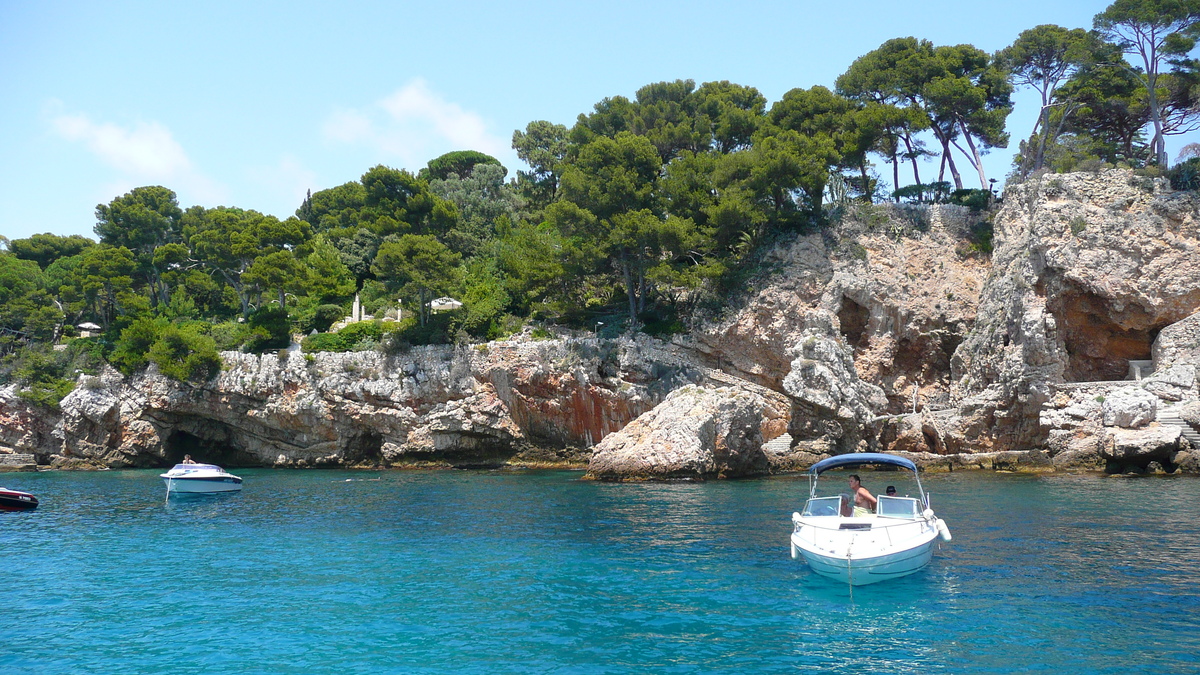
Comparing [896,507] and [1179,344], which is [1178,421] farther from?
[896,507]

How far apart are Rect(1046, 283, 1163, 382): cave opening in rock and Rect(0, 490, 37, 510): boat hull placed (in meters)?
41.4

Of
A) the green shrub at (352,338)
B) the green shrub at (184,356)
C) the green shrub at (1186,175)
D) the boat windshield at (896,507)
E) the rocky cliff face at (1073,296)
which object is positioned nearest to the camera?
the boat windshield at (896,507)

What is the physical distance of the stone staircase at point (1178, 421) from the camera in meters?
28.9

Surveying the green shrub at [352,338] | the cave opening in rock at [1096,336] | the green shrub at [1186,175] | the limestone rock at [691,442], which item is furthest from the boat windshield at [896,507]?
the green shrub at [352,338]

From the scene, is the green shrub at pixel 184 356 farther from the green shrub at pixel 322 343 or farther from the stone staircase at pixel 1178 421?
the stone staircase at pixel 1178 421

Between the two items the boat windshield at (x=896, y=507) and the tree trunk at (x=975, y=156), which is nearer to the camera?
the boat windshield at (x=896, y=507)

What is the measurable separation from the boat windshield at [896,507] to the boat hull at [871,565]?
1.20 m

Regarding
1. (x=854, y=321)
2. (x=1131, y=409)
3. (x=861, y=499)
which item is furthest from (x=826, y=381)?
(x=861, y=499)

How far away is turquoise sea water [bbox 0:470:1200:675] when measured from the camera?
11.1 meters

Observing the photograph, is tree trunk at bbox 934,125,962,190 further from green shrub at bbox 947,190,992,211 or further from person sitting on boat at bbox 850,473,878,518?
person sitting on boat at bbox 850,473,878,518

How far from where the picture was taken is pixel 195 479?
99.3ft

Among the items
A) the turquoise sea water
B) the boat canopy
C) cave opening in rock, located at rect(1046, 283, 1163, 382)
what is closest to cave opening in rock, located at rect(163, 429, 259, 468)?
the turquoise sea water

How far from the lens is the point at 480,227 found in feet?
187

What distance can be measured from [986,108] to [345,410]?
39.6 m
